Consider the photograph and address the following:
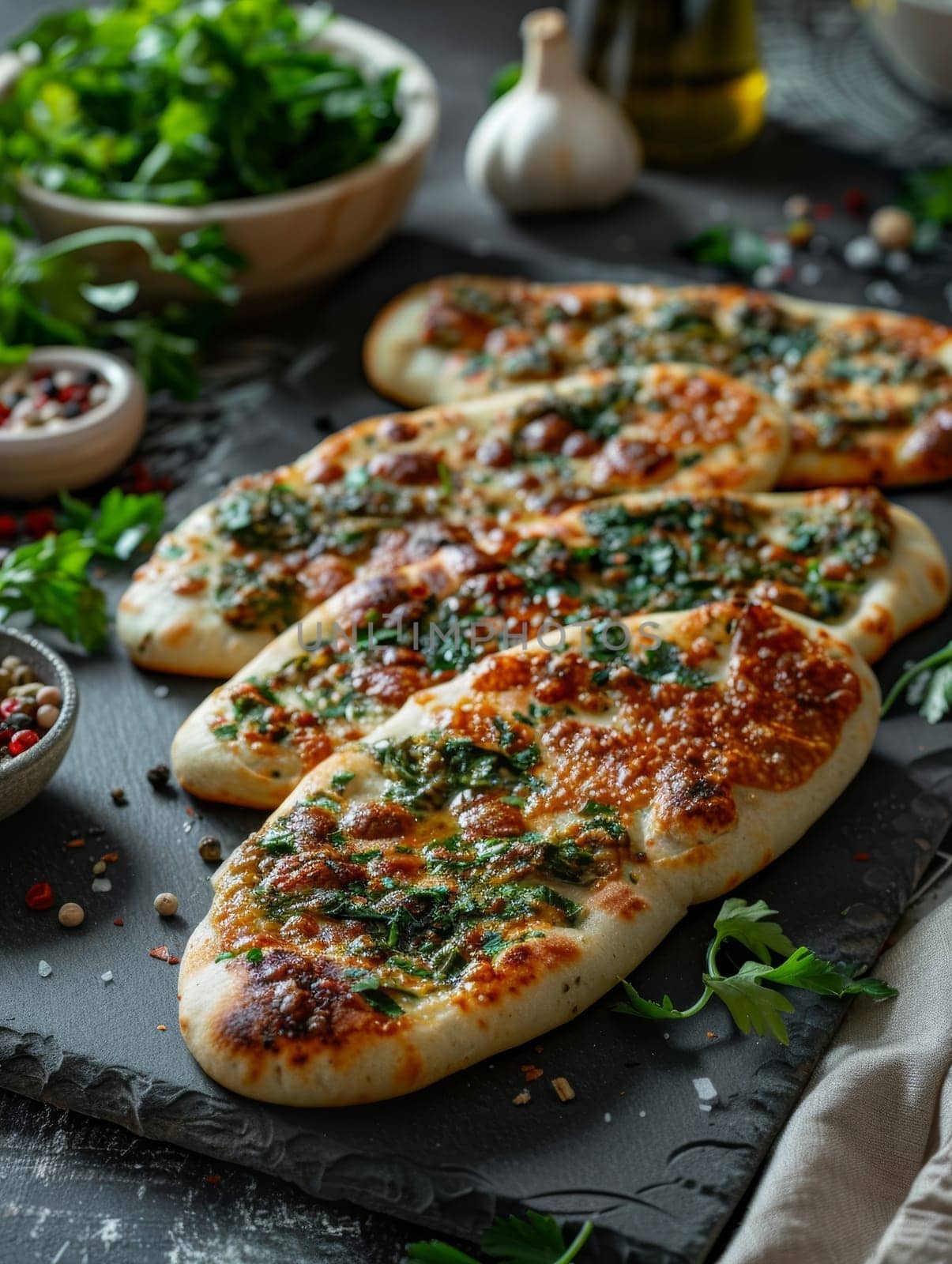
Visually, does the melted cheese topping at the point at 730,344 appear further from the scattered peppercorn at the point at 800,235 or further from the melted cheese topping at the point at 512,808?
the melted cheese topping at the point at 512,808

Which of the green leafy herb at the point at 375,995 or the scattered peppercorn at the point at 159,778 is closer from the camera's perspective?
the green leafy herb at the point at 375,995

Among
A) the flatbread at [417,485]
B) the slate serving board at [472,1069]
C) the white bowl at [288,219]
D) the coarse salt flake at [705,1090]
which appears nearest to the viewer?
the slate serving board at [472,1069]

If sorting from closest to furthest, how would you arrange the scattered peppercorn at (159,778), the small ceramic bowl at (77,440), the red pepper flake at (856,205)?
the scattered peppercorn at (159,778), the small ceramic bowl at (77,440), the red pepper flake at (856,205)

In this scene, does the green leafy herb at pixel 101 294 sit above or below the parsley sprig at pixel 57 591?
above

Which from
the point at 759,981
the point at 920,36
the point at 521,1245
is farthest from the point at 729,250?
the point at 521,1245

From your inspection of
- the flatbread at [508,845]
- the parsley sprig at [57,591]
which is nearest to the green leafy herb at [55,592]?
the parsley sprig at [57,591]

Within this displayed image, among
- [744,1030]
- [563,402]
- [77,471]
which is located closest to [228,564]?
[77,471]

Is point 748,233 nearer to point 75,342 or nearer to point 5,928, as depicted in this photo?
point 75,342

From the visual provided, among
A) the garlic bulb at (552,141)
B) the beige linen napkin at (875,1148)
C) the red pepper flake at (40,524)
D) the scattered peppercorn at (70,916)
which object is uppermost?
the garlic bulb at (552,141)
